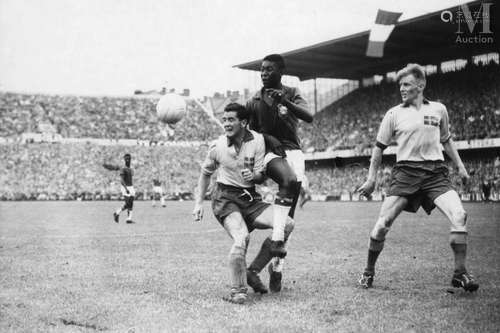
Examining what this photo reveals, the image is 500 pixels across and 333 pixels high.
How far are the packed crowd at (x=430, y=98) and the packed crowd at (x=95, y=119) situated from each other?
43.7 ft

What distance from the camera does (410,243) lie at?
35.9 feet

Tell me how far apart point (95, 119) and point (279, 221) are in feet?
174

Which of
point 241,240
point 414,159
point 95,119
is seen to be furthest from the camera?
point 95,119

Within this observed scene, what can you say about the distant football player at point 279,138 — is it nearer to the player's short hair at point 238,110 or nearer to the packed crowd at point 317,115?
the player's short hair at point 238,110

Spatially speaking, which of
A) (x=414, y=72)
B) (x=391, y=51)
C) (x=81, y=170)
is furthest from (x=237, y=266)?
(x=81, y=170)

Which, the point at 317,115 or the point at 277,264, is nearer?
the point at 277,264

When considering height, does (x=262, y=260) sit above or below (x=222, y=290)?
above

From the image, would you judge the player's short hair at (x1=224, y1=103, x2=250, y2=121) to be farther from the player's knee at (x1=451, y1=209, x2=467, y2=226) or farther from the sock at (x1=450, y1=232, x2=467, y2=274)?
the sock at (x1=450, y1=232, x2=467, y2=274)

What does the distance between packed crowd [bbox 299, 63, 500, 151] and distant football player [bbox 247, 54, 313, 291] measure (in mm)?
29380

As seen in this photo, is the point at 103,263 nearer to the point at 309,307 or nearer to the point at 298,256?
the point at 298,256

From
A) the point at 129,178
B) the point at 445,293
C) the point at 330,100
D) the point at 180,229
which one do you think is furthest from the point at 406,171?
the point at 330,100

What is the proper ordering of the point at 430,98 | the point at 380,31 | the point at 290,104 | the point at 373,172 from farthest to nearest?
the point at 430,98, the point at 380,31, the point at 373,172, the point at 290,104

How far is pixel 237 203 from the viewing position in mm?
6082

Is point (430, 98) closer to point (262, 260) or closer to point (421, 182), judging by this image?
point (421, 182)
